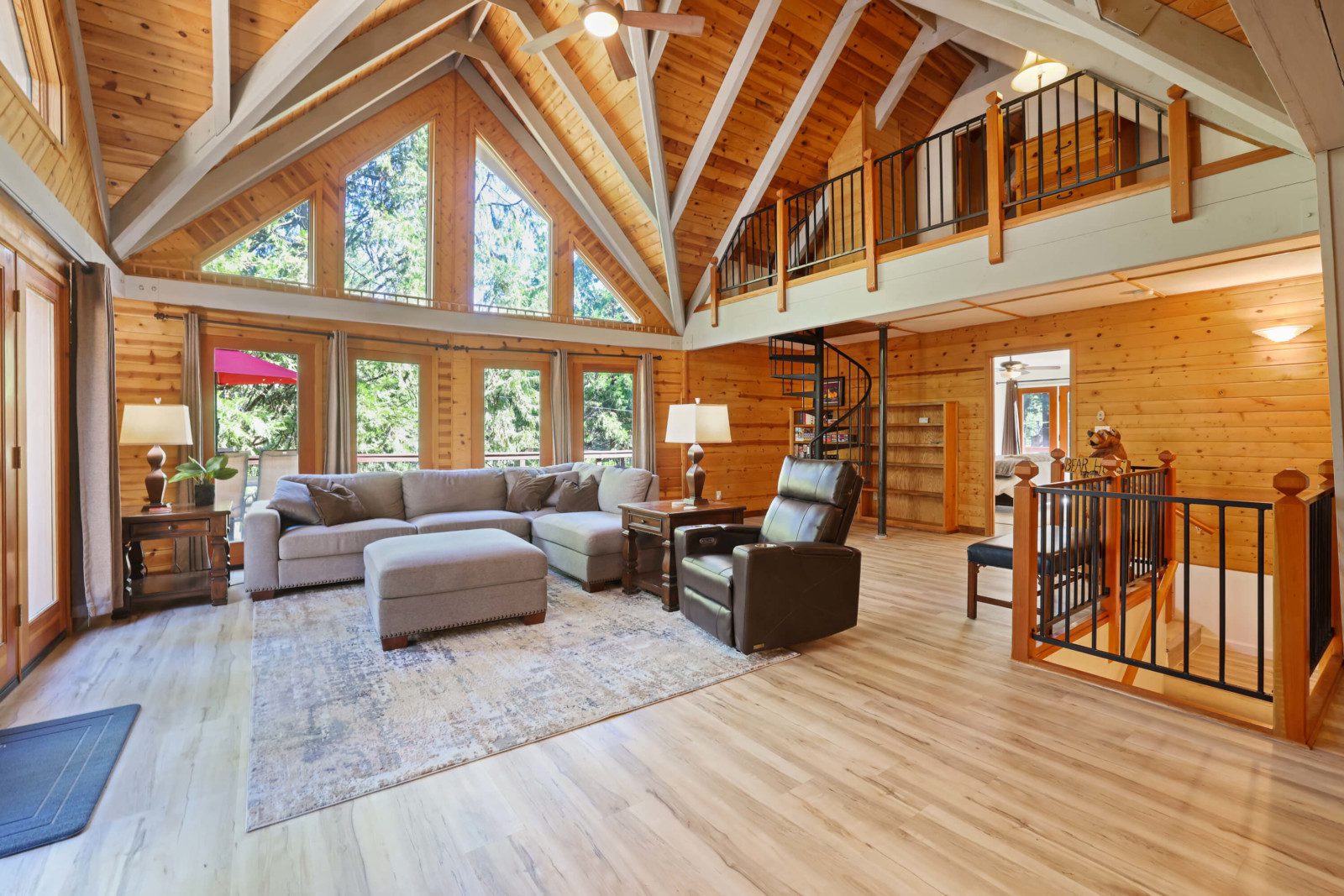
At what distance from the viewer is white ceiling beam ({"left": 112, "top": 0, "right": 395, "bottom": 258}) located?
392cm

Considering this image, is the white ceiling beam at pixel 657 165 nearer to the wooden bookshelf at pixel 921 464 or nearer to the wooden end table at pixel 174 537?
the wooden bookshelf at pixel 921 464

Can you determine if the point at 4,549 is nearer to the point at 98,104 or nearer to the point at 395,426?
the point at 98,104

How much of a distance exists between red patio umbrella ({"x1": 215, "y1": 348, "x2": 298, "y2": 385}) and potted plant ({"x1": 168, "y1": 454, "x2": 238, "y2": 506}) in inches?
37.4

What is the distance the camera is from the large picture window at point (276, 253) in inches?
217

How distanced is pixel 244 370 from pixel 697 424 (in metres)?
4.37

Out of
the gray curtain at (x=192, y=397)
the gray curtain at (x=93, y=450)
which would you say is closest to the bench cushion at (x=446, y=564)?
the gray curtain at (x=93, y=450)

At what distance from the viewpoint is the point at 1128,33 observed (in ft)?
8.98

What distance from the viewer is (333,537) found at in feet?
14.7

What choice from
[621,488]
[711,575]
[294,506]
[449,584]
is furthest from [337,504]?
[711,575]

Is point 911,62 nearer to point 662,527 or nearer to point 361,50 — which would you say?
point 361,50

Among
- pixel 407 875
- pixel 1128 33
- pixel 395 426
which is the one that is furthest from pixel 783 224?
pixel 407 875

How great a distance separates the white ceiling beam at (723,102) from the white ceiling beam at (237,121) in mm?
2643

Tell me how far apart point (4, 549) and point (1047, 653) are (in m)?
5.18

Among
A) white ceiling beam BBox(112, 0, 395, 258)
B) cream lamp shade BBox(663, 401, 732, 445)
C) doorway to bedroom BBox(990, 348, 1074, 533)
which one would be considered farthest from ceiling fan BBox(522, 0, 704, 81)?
doorway to bedroom BBox(990, 348, 1074, 533)
